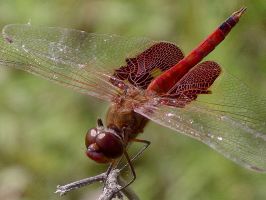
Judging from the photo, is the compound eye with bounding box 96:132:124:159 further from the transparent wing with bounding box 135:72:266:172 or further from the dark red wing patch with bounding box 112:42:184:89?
the dark red wing patch with bounding box 112:42:184:89

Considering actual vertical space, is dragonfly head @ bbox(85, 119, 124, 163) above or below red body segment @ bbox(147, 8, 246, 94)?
below

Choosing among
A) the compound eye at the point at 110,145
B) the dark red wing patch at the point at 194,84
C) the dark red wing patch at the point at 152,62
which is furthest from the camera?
the dark red wing patch at the point at 152,62

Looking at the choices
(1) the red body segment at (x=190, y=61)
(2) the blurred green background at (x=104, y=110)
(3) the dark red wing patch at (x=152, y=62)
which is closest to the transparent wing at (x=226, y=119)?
(1) the red body segment at (x=190, y=61)

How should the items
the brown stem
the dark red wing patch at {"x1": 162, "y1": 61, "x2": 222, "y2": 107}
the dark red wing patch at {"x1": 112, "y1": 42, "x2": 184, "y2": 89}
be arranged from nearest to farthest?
the brown stem
the dark red wing patch at {"x1": 162, "y1": 61, "x2": 222, "y2": 107}
the dark red wing patch at {"x1": 112, "y1": 42, "x2": 184, "y2": 89}

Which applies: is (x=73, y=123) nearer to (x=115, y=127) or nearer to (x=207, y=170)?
(x=207, y=170)

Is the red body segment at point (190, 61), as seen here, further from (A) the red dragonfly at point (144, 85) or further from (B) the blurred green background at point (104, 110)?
(B) the blurred green background at point (104, 110)

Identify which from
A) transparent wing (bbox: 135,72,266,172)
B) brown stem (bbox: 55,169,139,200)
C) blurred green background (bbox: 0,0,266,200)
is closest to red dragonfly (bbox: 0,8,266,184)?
transparent wing (bbox: 135,72,266,172)

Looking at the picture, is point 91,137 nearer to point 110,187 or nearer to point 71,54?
point 110,187

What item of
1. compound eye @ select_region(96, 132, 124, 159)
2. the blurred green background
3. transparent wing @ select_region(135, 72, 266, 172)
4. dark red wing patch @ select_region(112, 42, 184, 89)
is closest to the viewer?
transparent wing @ select_region(135, 72, 266, 172)
